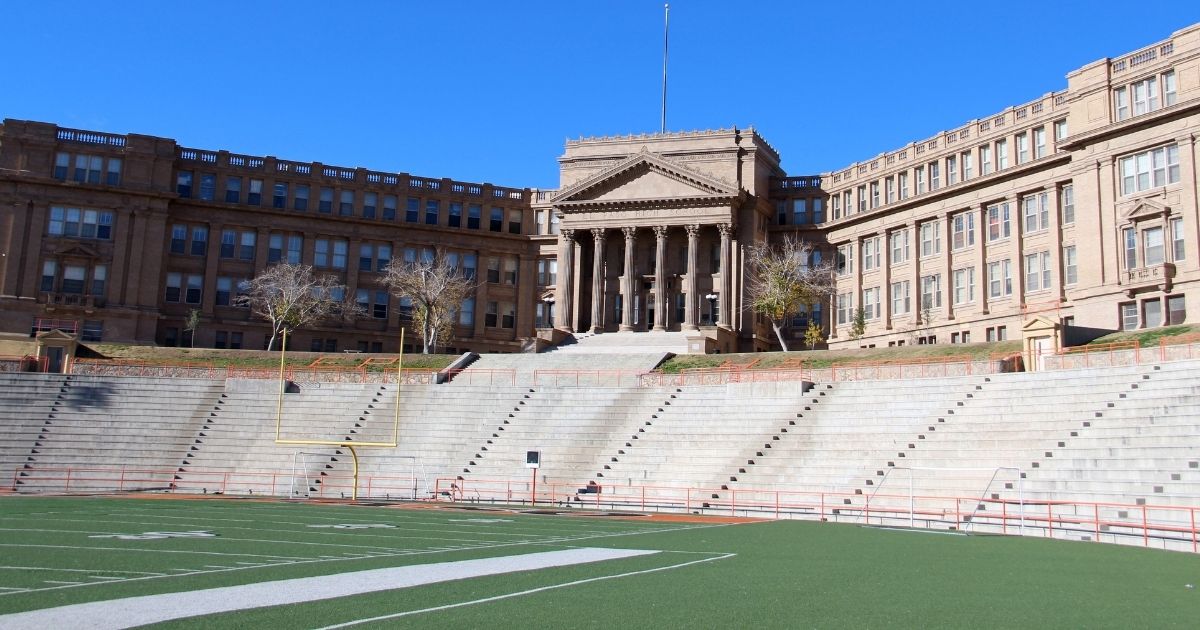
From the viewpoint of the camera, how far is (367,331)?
249 feet

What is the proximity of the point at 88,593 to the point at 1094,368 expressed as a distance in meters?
36.4

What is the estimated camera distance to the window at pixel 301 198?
7650cm

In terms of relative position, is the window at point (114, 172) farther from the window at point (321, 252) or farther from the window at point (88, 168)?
the window at point (321, 252)

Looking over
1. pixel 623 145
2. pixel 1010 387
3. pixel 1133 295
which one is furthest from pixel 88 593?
pixel 623 145

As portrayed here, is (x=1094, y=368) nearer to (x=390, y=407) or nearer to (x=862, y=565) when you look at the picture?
(x=862, y=565)

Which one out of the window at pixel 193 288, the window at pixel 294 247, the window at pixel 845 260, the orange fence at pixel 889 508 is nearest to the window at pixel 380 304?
Answer: the window at pixel 294 247

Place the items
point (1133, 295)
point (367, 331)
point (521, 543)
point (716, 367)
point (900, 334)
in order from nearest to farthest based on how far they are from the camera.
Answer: point (521, 543)
point (1133, 295)
point (716, 367)
point (900, 334)
point (367, 331)

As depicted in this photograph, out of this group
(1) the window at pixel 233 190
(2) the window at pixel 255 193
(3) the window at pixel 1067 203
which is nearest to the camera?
(3) the window at pixel 1067 203

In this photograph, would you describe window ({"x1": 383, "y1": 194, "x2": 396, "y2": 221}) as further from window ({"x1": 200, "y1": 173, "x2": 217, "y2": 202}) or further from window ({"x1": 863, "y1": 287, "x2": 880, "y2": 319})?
window ({"x1": 863, "y1": 287, "x2": 880, "y2": 319})

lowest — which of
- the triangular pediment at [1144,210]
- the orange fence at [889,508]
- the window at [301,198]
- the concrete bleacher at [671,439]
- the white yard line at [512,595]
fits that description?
the white yard line at [512,595]

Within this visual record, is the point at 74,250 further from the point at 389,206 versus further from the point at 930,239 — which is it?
the point at 930,239

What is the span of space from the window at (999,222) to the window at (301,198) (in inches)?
1873

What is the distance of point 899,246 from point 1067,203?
13494 mm

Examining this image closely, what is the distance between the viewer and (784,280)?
2648 inches
